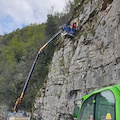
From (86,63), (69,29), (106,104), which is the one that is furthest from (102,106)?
(69,29)

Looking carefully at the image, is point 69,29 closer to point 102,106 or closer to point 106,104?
point 102,106

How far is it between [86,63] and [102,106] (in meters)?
→ 7.49

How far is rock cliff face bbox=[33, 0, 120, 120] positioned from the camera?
323 inches

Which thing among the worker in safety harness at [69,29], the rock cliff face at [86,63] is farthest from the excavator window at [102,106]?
the worker in safety harness at [69,29]

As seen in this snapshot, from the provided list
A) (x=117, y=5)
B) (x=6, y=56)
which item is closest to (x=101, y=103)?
(x=117, y=5)

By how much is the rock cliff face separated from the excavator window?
433 centimetres

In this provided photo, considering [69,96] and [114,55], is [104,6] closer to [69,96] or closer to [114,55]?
[114,55]

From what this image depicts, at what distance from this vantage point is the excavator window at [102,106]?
7.82 feet

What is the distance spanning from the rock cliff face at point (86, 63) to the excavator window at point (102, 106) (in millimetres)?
4331

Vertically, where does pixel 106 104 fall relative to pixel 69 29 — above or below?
below

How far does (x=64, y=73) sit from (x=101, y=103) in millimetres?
10560

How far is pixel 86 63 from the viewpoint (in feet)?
33.1

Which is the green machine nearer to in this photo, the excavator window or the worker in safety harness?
the excavator window

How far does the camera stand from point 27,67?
23188 millimetres
